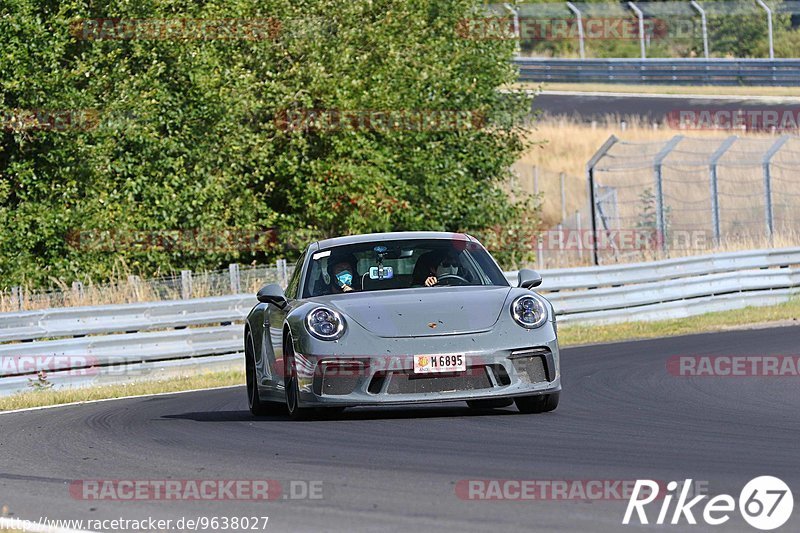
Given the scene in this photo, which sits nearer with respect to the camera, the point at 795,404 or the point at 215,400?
the point at 795,404

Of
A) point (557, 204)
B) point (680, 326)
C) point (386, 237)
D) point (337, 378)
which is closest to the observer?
point (337, 378)

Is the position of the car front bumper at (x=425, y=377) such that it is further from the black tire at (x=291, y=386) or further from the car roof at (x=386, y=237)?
the car roof at (x=386, y=237)

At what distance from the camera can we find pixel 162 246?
25.3 m

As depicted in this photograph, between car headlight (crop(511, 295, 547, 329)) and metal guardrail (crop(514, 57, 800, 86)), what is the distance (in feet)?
129

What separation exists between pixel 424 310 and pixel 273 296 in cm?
139

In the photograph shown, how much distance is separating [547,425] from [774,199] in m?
31.6

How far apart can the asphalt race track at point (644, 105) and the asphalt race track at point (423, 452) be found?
3305 cm

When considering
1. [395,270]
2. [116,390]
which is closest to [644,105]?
[116,390]

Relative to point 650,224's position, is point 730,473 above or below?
above

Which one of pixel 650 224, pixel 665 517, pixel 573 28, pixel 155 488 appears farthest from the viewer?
pixel 573 28

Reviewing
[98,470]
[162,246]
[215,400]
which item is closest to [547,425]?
[98,470]

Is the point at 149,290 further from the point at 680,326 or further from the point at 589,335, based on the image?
the point at 680,326

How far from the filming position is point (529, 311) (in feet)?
34.3

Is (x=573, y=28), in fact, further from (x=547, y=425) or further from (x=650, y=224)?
(x=547, y=425)
